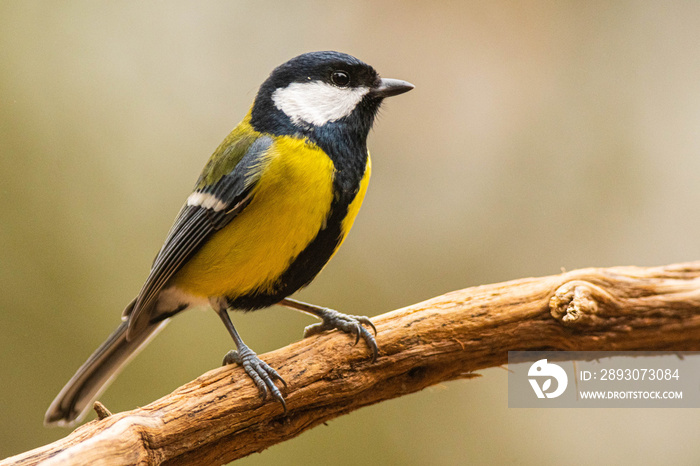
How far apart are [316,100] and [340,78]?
0.12m

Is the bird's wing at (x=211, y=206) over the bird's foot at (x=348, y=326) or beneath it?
over

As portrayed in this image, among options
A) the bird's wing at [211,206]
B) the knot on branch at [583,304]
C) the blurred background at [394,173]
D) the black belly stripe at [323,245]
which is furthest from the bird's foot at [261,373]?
the blurred background at [394,173]

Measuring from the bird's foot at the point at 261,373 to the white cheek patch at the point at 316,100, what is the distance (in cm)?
Answer: 73

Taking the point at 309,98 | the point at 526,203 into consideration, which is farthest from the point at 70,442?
the point at 526,203

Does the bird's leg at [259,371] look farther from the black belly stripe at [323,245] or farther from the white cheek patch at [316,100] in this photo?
the white cheek patch at [316,100]

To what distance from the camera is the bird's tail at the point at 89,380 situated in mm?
1934

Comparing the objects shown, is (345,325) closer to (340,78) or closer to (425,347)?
(425,347)

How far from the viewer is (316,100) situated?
1847mm

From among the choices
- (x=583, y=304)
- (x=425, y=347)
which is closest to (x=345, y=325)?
(x=425, y=347)

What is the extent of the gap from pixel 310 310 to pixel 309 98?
696 millimetres

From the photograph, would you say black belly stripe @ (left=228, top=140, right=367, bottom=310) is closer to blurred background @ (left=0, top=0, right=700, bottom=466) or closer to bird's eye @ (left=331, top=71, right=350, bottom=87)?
bird's eye @ (left=331, top=71, right=350, bottom=87)

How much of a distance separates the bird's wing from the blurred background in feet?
2.47

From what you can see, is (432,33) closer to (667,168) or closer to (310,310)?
(667,168)

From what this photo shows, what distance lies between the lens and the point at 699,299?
1.61 m
